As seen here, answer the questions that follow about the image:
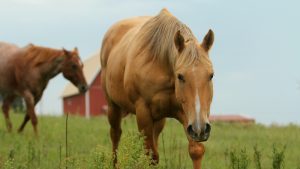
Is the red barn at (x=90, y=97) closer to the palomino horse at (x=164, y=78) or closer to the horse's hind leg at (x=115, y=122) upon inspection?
the horse's hind leg at (x=115, y=122)

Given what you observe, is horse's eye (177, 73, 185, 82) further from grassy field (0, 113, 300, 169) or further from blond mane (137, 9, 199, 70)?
grassy field (0, 113, 300, 169)

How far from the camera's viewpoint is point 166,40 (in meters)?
7.14

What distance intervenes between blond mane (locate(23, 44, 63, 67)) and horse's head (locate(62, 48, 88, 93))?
0.24 meters

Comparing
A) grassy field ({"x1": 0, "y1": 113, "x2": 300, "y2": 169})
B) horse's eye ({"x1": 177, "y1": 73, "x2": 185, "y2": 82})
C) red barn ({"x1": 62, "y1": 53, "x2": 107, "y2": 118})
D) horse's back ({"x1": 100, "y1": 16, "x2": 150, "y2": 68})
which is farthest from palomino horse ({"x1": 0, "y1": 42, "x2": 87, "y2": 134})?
red barn ({"x1": 62, "y1": 53, "x2": 107, "y2": 118})

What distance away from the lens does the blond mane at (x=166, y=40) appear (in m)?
6.44

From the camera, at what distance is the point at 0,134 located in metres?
14.1

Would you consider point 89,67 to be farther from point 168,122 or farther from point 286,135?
point 286,135

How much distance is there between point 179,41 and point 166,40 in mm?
646

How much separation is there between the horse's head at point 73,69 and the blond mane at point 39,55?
238 millimetres

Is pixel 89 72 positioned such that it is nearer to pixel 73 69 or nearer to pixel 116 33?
pixel 73 69

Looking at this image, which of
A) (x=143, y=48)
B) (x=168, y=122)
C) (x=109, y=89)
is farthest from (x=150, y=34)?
(x=168, y=122)

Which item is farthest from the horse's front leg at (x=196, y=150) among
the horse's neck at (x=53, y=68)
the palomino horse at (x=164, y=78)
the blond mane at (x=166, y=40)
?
the horse's neck at (x=53, y=68)

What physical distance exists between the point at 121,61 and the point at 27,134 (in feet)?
23.5

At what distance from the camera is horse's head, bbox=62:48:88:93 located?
1596 centimetres
